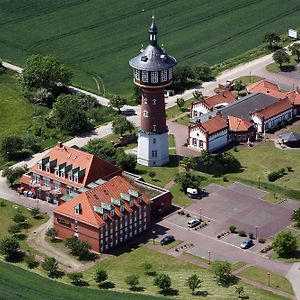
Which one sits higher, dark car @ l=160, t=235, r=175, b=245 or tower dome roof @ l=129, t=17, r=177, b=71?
tower dome roof @ l=129, t=17, r=177, b=71

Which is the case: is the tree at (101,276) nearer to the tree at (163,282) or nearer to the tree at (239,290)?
the tree at (163,282)

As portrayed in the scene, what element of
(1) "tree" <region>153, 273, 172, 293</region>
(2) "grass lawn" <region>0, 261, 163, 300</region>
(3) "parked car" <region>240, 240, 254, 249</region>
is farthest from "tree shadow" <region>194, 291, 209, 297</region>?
(3) "parked car" <region>240, 240, 254, 249</region>

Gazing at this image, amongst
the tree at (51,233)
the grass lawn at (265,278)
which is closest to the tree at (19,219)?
the tree at (51,233)

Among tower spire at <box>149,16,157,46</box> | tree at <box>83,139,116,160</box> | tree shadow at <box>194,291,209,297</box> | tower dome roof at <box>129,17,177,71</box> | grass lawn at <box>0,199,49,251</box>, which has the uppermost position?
tower spire at <box>149,16,157,46</box>

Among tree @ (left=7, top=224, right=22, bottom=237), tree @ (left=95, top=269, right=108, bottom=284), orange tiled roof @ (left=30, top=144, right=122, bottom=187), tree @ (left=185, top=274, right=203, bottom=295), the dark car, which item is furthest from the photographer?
orange tiled roof @ (left=30, top=144, right=122, bottom=187)

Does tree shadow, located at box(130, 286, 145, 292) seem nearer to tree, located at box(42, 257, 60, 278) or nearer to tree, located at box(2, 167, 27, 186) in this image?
tree, located at box(42, 257, 60, 278)

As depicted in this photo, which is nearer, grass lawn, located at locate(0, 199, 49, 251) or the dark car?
the dark car

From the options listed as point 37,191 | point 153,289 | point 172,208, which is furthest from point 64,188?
point 153,289
